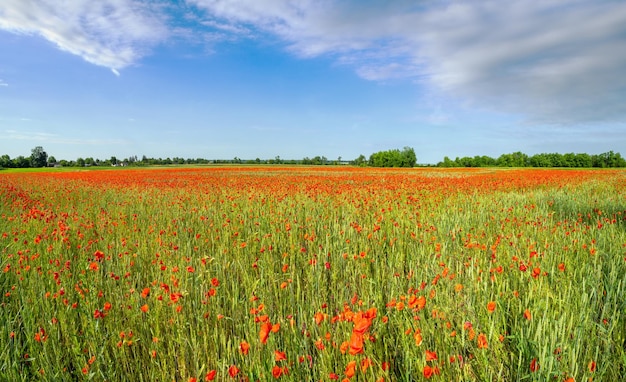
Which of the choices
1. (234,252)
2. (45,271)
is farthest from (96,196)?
(234,252)

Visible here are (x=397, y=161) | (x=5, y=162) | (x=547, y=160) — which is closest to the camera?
(x=5, y=162)

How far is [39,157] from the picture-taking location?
109438 mm

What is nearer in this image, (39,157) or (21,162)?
(21,162)

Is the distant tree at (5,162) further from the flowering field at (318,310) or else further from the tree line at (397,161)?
the flowering field at (318,310)

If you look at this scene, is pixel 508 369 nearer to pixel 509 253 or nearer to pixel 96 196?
pixel 509 253

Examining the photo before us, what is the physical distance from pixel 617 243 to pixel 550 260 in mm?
1641

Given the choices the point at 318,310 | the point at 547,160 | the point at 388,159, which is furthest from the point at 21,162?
the point at 547,160

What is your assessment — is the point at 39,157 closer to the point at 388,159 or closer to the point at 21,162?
the point at 21,162

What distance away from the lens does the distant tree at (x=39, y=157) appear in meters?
105

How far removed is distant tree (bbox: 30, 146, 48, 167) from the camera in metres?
105

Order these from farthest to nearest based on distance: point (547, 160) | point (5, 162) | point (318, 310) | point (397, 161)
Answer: point (397, 161), point (547, 160), point (5, 162), point (318, 310)

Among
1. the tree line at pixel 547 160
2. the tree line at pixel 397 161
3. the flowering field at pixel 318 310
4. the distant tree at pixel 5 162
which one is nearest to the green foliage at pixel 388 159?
the tree line at pixel 397 161

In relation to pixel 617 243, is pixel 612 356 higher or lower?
lower

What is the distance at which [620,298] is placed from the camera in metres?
2.62
